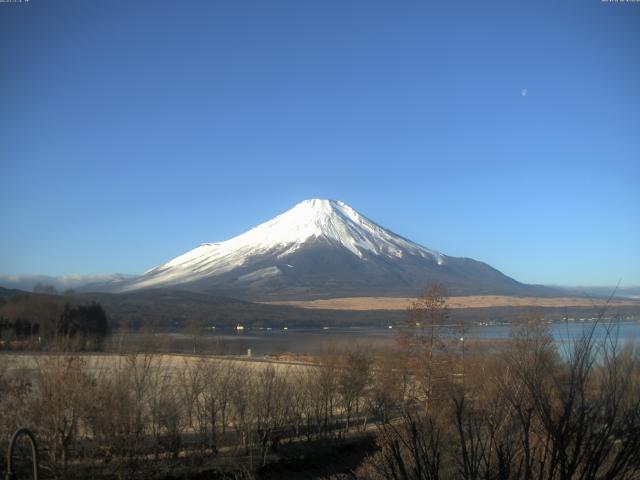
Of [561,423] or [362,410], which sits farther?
[362,410]

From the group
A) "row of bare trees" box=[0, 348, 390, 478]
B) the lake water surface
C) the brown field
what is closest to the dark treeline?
the lake water surface

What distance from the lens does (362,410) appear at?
25.6m

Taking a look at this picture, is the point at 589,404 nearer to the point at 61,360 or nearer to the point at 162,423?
the point at 61,360

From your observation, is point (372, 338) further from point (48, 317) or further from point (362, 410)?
point (362, 410)

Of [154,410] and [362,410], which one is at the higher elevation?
[154,410]

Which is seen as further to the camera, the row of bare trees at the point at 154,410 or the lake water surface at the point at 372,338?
the row of bare trees at the point at 154,410

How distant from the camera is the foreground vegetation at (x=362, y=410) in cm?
465

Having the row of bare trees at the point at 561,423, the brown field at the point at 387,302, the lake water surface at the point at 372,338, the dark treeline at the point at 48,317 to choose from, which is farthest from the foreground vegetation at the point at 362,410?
the brown field at the point at 387,302

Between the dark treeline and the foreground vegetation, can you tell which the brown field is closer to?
the dark treeline

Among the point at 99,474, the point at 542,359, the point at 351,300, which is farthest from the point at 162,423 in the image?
the point at 351,300

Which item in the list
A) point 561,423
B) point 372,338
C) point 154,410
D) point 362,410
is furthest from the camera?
point 372,338

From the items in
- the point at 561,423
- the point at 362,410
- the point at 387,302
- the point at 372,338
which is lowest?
the point at 362,410

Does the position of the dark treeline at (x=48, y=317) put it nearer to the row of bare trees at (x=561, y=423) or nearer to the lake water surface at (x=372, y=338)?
the lake water surface at (x=372, y=338)

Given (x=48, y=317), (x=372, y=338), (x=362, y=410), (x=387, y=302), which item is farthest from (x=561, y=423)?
(x=387, y=302)
